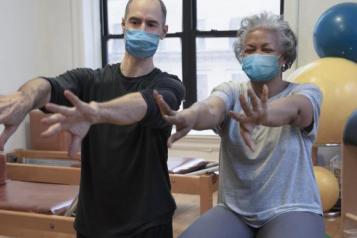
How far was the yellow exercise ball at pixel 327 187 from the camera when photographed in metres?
3.38

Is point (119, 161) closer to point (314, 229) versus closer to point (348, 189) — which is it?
point (314, 229)

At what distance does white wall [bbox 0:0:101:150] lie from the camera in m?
4.56

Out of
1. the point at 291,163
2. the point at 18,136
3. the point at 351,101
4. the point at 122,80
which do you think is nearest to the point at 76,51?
the point at 18,136

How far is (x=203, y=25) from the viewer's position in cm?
475

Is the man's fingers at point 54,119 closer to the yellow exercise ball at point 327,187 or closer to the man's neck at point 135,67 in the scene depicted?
the man's neck at point 135,67

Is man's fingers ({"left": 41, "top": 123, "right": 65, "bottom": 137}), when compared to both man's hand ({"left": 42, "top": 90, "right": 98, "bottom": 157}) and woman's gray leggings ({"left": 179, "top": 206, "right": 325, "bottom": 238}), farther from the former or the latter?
woman's gray leggings ({"left": 179, "top": 206, "right": 325, "bottom": 238})

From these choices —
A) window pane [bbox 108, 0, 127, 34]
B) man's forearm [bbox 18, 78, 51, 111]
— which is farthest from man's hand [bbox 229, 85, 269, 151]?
window pane [bbox 108, 0, 127, 34]

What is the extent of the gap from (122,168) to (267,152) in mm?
504

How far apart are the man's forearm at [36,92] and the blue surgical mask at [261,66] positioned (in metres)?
0.69

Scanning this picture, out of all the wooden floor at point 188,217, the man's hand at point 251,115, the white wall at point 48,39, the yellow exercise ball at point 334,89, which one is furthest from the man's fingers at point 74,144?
the white wall at point 48,39

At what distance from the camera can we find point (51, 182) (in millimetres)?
3229

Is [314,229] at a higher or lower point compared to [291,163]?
lower

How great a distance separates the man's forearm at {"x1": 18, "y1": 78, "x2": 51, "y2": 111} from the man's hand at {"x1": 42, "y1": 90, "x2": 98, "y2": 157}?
0.30 meters

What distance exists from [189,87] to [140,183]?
326 cm
